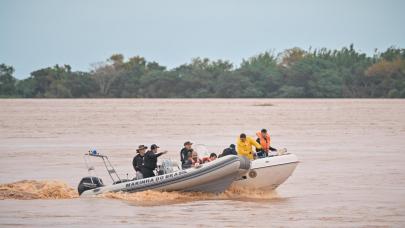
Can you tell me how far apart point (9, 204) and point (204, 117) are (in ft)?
96.7

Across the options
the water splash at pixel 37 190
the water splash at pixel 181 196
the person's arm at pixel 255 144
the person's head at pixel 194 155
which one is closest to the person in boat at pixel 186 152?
the person's head at pixel 194 155

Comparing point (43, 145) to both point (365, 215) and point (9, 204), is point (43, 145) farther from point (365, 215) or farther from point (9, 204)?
point (365, 215)

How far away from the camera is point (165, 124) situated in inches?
1531

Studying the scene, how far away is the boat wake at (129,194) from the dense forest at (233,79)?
60.0 m

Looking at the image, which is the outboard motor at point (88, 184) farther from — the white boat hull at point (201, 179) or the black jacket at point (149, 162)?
the black jacket at point (149, 162)

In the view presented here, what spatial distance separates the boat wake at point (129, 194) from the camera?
1680 cm

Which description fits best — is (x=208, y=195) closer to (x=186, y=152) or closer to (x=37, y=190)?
(x=186, y=152)

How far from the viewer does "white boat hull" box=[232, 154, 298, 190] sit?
Result: 17.0 meters

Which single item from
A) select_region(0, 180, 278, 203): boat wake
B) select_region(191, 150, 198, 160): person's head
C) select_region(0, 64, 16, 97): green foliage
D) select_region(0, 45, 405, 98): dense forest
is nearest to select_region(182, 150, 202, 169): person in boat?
select_region(191, 150, 198, 160): person's head

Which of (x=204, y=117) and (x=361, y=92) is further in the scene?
(x=361, y=92)

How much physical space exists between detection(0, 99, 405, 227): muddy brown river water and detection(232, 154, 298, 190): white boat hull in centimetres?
18

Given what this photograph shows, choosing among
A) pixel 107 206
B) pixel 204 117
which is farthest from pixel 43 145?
pixel 204 117

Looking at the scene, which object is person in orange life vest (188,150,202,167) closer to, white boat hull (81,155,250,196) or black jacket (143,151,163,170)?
white boat hull (81,155,250,196)

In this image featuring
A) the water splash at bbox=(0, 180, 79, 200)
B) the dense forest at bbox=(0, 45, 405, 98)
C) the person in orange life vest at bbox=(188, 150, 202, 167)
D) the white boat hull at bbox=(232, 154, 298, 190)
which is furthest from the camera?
the dense forest at bbox=(0, 45, 405, 98)
